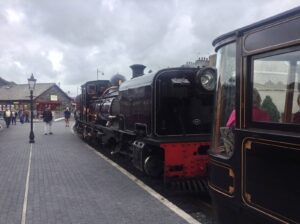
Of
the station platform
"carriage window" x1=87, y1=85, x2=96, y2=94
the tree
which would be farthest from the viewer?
"carriage window" x1=87, y1=85, x2=96, y2=94

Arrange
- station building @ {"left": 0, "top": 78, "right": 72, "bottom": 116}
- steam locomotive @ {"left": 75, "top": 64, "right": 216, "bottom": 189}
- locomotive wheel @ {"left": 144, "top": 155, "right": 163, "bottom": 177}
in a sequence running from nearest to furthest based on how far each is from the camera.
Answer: steam locomotive @ {"left": 75, "top": 64, "right": 216, "bottom": 189}
locomotive wheel @ {"left": 144, "top": 155, "right": 163, "bottom": 177}
station building @ {"left": 0, "top": 78, "right": 72, "bottom": 116}

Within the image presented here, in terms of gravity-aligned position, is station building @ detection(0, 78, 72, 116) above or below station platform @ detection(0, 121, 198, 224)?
above

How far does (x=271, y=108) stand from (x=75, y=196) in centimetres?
499

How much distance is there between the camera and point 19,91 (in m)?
82.2

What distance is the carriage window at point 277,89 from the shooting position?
327cm

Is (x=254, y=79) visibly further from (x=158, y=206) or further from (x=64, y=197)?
(x=64, y=197)

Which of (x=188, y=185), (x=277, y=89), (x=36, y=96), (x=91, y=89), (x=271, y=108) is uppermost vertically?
(x=36, y=96)

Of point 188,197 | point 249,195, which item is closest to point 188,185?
point 188,197

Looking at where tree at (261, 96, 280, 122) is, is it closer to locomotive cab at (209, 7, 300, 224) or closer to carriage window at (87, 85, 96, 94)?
locomotive cab at (209, 7, 300, 224)

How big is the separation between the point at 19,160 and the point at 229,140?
9804 mm

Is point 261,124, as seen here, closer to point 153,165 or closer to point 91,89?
point 153,165

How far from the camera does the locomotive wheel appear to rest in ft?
27.7

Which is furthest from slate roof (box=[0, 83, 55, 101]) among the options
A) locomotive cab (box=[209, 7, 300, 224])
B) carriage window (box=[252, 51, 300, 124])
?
carriage window (box=[252, 51, 300, 124])

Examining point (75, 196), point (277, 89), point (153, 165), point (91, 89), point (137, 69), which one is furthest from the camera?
point (91, 89)
